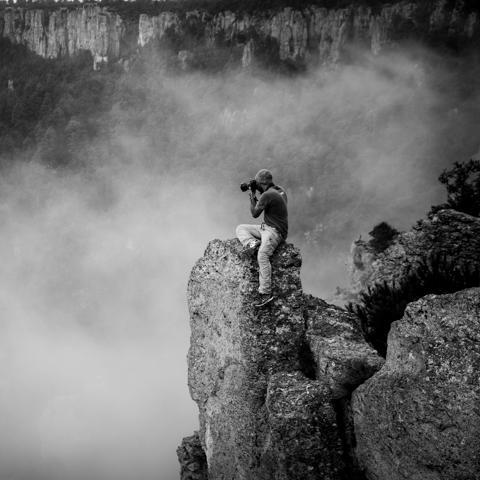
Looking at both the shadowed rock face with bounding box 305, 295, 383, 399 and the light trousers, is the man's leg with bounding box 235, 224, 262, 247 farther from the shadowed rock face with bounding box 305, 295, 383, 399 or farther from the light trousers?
the shadowed rock face with bounding box 305, 295, 383, 399

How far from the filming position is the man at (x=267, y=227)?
27.8 ft

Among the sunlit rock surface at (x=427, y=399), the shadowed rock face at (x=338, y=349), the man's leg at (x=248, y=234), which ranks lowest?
the sunlit rock surface at (x=427, y=399)

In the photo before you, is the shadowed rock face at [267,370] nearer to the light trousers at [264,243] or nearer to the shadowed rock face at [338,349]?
the shadowed rock face at [338,349]

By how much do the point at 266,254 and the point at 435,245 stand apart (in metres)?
4.10

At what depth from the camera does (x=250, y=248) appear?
8.96 metres

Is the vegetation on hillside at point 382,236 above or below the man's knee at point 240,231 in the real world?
above

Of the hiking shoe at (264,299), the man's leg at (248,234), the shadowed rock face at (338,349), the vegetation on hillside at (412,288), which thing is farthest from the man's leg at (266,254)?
the vegetation on hillside at (412,288)

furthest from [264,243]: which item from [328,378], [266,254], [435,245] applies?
[435,245]

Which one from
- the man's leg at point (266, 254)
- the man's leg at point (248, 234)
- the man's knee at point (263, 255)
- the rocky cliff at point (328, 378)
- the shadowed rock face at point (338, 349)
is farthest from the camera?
the man's leg at point (248, 234)

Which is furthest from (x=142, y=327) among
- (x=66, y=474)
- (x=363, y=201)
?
(x=363, y=201)

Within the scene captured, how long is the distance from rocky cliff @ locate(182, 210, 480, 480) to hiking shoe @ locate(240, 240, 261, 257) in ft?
0.61

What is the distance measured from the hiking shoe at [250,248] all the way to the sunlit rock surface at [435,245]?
12.0 ft

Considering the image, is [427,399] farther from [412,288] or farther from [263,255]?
[412,288]

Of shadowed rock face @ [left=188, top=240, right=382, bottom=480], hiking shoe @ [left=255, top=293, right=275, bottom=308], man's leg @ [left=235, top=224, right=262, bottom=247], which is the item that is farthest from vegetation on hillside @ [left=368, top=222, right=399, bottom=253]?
hiking shoe @ [left=255, top=293, right=275, bottom=308]
